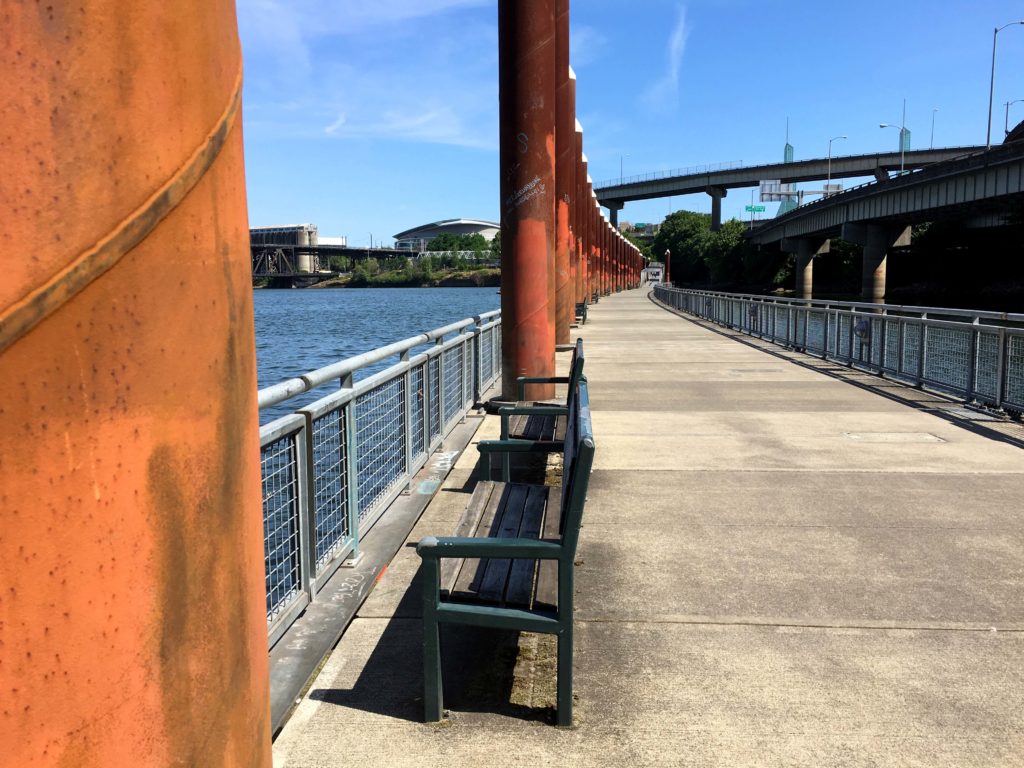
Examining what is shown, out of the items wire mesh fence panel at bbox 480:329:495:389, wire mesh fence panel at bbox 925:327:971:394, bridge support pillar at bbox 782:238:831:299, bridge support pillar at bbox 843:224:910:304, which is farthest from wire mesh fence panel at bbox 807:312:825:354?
bridge support pillar at bbox 782:238:831:299

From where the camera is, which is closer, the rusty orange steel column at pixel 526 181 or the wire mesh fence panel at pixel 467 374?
the rusty orange steel column at pixel 526 181

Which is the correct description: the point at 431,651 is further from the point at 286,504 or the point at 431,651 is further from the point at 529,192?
the point at 529,192

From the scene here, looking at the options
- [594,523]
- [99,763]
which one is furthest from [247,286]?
[594,523]

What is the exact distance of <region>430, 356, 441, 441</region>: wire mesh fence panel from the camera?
25.8 feet

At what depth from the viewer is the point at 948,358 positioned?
39.1ft

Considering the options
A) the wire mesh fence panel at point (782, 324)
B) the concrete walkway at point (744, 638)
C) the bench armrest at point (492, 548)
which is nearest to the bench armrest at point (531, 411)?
the concrete walkway at point (744, 638)

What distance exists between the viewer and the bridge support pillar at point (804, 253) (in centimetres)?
8381

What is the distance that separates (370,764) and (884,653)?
2.21 metres

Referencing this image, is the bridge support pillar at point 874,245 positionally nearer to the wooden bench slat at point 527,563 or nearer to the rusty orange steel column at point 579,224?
the rusty orange steel column at point 579,224

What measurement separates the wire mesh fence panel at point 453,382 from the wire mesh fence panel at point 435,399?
241mm

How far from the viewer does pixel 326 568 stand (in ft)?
14.9

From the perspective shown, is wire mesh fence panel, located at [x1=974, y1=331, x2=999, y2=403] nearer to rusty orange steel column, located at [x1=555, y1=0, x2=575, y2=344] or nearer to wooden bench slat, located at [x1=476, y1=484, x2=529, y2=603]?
wooden bench slat, located at [x1=476, y1=484, x2=529, y2=603]

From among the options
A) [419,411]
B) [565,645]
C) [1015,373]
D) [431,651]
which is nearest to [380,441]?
[419,411]

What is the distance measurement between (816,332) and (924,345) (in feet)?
19.9
